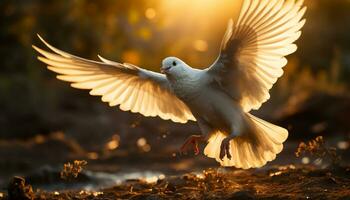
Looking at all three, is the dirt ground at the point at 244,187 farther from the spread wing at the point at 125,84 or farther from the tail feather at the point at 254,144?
the spread wing at the point at 125,84

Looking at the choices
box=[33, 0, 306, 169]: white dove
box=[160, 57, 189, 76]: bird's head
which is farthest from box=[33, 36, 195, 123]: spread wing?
box=[160, 57, 189, 76]: bird's head

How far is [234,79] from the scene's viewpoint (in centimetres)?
619

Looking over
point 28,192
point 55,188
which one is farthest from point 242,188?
point 55,188

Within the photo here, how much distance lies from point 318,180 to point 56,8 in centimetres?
1077

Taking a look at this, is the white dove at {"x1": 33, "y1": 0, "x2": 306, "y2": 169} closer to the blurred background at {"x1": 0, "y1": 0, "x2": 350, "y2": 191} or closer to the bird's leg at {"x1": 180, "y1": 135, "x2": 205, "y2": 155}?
the bird's leg at {"x1": 180, "y1": 135, "x2": 205, "y2": 155}

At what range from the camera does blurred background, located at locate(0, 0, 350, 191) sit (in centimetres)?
1080

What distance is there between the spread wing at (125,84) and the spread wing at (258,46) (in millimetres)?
1086

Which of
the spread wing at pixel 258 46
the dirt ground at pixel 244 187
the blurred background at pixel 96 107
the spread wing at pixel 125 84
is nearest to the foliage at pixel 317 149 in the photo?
the dirt ground at pixel 244 187

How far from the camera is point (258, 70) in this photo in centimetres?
608

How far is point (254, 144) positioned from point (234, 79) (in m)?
0.77

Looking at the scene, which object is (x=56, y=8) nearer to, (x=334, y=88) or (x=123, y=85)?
(x=334, y=88)

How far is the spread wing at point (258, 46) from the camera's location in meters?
5.80

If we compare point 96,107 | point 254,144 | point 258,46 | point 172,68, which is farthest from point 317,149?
point 96,107

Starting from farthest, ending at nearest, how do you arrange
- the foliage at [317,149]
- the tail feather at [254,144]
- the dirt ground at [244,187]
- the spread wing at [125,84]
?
the spread wing at [125,84], the tail feather at [254,144], the foliage at [317,149], the dirt ground at [244,187]
